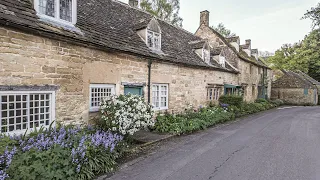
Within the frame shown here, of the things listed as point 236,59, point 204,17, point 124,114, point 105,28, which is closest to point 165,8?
point 204,17

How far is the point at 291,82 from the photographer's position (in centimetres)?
3409

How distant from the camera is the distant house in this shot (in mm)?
32750

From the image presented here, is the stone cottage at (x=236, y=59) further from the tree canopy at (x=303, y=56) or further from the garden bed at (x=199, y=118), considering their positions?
the tree canopy at (x=303, y=56)

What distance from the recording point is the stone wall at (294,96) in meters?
32.8

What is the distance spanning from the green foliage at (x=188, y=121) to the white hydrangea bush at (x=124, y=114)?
2500mm

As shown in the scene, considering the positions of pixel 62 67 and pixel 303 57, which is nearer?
pixel 62 67

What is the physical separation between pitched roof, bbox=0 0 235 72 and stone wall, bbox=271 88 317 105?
24.8m

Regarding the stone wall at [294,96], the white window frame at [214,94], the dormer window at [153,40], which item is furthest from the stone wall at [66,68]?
the stone wall at [294,96]

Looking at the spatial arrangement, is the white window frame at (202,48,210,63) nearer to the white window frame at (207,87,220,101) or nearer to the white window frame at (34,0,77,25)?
the white window frame at (207,87,220,101)

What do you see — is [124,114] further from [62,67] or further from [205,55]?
[205,55]

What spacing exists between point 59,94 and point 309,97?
3766cm

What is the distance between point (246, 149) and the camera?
754cm

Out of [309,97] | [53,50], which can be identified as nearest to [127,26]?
[53,50]

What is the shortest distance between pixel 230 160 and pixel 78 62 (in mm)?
6092
